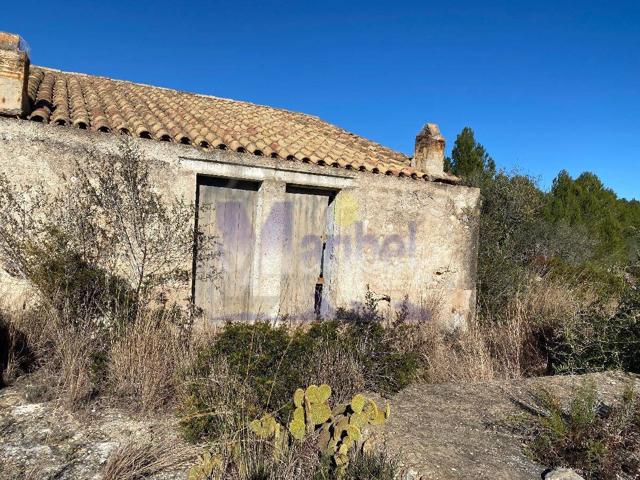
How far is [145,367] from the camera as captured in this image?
4426mm

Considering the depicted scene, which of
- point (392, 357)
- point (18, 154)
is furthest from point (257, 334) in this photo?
point (18, 154)

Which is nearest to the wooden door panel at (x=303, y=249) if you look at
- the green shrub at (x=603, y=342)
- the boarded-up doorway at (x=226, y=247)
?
the boarded-up doorway at (x=226, y=247)

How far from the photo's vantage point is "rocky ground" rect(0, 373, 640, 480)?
9.05 ft

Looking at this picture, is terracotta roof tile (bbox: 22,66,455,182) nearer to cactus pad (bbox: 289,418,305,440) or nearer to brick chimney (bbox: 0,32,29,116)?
brick chimney (bbox: 0,32,29,116)

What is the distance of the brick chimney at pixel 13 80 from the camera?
5648 millimetres

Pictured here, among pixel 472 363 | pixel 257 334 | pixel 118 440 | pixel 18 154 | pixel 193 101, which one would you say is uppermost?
pixel 193 101

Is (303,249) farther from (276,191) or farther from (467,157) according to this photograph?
(467,157)

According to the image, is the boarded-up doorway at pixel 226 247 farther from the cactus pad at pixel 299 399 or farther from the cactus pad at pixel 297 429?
the cactus pad at pixel 297 429

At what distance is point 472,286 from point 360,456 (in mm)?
6236

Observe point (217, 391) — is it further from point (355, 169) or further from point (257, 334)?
point (355, 169)

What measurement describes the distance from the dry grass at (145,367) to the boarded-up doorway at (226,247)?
2229 mm

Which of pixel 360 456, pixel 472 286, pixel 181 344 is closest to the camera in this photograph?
pixel 360 456

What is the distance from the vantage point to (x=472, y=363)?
17.9 feet

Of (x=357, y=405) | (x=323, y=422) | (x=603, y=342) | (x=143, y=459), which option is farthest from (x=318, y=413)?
(x=603, y=342)
